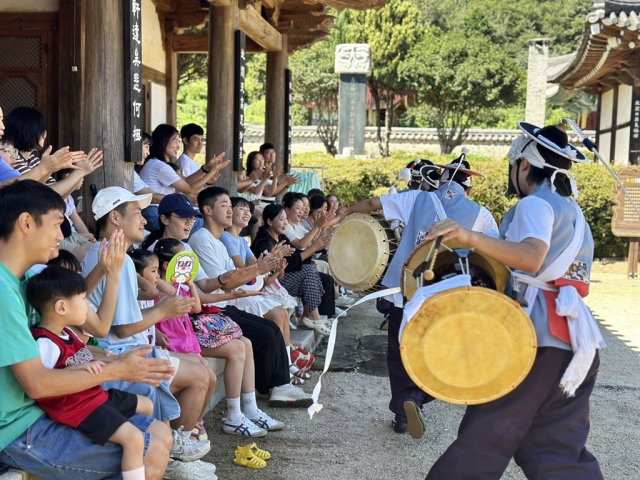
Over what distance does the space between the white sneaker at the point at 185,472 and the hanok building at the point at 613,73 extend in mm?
11409

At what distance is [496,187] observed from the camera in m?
16.1

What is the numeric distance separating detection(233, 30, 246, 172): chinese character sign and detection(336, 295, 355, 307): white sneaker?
2.32 meters

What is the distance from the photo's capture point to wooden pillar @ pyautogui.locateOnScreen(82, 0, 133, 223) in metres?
5.36

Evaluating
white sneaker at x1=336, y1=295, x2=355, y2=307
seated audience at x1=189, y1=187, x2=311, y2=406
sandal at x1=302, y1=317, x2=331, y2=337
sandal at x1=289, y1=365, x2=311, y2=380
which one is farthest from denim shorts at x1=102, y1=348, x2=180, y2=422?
white sneaker at x1=336, y1=295, x2=355, y2=307

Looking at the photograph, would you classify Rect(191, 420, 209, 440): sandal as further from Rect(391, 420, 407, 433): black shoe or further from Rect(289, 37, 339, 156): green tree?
Rect(289, 37, 339, 156): green tree

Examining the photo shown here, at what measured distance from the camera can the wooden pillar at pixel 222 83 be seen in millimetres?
8195

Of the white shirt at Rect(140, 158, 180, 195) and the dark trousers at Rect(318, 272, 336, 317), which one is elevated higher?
the white shirt at Rect(140, 158, 180, 195)

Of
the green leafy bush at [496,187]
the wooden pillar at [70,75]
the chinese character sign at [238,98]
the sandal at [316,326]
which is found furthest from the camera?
the green leafy bush at [496,187]

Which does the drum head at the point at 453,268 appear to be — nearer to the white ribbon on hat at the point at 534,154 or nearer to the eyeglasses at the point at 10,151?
the white ribbon on hat at the point at 534,154

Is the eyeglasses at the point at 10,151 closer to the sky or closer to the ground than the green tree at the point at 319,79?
closer to the ground

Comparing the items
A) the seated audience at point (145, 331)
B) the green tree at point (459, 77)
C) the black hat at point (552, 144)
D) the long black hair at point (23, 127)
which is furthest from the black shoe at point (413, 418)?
the green tree at point (459, 77)

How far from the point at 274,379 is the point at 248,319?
0.49 metres

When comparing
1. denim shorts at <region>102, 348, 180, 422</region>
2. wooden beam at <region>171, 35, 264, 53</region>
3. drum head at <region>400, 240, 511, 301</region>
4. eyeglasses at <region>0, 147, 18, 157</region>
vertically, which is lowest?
denim shorts at <region>102, 348, 180, 422</region>

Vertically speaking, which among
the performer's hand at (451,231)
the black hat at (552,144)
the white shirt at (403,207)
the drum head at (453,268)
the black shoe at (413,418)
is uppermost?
the black hat at (552,144)
